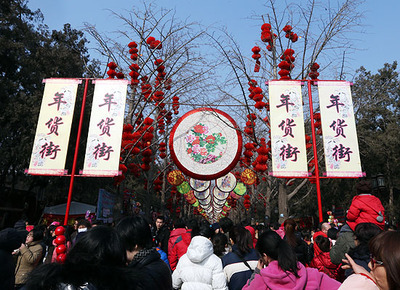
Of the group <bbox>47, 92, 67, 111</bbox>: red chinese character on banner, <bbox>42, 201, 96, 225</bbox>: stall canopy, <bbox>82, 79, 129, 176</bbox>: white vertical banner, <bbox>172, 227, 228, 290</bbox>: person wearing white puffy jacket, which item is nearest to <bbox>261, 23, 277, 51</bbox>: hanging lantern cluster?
<bbox>82, 79, 129, 176</bbox>: white vertical banner

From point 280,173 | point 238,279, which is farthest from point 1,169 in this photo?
point 238,279

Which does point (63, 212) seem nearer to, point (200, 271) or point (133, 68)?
point (133, 68)

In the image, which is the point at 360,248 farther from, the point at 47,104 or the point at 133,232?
the point at 47,104

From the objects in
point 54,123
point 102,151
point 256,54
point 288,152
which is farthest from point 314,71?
point 54,123

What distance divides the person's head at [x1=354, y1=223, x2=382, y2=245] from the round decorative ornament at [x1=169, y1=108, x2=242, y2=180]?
5341mm

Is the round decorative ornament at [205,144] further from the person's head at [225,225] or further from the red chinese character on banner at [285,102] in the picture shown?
the person's head at [225,225]

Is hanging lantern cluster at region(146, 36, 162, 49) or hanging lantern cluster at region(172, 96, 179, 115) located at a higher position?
hanging lantern cluster at region(146, 36, 162, 49)

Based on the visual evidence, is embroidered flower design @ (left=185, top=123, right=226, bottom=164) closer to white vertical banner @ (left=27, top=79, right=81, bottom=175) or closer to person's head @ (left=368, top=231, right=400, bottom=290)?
white vertical banner @ (left=27, top=79, right=81, bottom=175)

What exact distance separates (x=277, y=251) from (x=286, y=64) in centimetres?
802

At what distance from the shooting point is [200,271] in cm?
335

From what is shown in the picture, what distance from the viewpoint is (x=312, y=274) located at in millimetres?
2398

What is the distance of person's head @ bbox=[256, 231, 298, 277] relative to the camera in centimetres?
235

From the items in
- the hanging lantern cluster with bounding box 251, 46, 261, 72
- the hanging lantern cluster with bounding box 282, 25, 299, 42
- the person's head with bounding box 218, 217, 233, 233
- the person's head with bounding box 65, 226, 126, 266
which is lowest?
the person's head with bounding box 218, 217, 233, 233

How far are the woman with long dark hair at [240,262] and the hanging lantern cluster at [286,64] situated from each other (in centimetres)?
677
